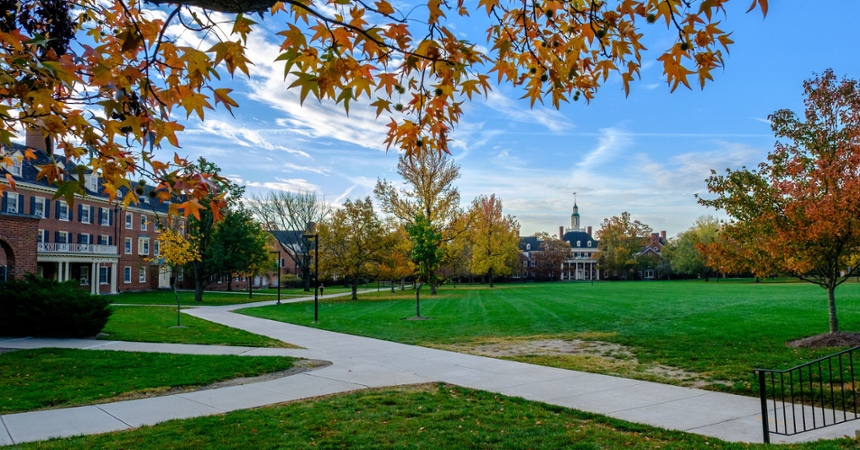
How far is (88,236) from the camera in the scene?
4512cm

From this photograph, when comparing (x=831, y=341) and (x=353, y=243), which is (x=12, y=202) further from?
(x=831, y=341)

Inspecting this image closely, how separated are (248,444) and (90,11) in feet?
15.5

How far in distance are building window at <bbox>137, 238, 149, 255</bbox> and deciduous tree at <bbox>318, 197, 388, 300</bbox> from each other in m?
24.6

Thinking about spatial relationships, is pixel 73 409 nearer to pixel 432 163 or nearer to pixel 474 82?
pixel 474 82

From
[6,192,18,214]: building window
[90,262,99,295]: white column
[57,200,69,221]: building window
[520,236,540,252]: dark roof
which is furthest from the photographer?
[520,236,540,252]: dark roof

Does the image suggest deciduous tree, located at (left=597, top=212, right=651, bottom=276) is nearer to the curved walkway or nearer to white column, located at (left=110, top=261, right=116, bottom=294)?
white column, located at (left=110, top=261, right=116, bottom=294)

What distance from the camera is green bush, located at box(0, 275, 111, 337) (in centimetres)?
1501

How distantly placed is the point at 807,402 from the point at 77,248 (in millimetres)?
47286

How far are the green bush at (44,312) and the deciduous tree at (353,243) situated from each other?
22.1 m

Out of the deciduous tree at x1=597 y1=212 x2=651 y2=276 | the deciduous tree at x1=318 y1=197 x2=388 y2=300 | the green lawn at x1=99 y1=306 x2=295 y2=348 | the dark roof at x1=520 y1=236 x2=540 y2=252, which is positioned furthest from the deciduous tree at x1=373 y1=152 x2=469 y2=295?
the dark roof at x1=520 y1=236 x2=540 y2=252

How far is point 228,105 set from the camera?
133 inches

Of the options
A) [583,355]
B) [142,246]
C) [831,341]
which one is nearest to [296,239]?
[142,246]

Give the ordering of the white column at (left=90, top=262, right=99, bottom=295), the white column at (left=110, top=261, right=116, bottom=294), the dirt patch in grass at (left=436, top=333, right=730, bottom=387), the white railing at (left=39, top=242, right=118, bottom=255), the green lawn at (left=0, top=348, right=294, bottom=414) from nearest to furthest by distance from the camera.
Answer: the green lawn at (left=0, top=348, right=294, bottom=414), the dirt patch in grass at (left=436, top=333, right=730, bottom=387), the white railing at (left=39, top=242, right=118, bottom=255), the white column at (left=90, top=262, right=99, bottom=295), the white column at (left=110, top=261, right=116, bottom=294)

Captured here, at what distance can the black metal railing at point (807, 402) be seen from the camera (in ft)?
19.7
